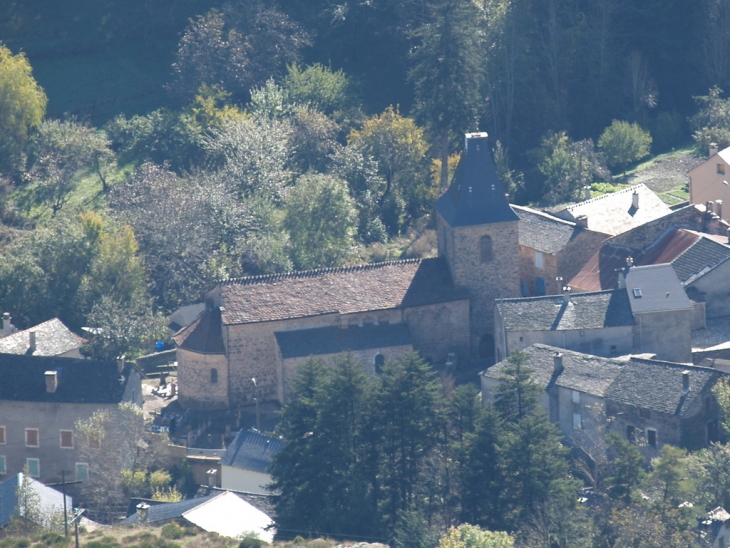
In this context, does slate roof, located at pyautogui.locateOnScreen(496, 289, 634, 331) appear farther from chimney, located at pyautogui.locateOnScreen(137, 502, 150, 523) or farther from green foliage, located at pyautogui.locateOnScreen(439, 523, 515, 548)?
chimney, located at pyautogui.locateOnScreen(137, 502, 150, 523)

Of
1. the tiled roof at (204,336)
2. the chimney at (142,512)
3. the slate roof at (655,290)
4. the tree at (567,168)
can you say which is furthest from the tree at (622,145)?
the chimney at (142,512)

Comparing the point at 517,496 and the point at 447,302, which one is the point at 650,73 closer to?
the point at 447,302

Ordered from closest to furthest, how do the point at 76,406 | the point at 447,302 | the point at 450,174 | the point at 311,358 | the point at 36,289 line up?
1. the point at 311,358
2. the point at 76,406
3. the point at 447,302
4. the point at 36,289
5. the point at 450,174

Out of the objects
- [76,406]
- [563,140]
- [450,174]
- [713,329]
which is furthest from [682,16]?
[76,406]

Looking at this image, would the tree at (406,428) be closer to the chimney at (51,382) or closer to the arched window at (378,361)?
the arched window at (378,361)

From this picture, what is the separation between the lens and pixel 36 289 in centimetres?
6688

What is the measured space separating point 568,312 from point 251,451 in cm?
1378

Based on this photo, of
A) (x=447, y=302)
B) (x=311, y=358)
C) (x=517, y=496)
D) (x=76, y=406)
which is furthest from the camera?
(x=447, y=302)

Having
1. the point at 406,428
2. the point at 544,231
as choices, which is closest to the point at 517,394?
the point at 406,428

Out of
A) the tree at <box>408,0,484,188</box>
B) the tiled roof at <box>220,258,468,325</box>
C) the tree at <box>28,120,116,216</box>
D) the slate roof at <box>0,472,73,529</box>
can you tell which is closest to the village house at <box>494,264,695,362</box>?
the tiled roof at <box>220,258,468,325</box>

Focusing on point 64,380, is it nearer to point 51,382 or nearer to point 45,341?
point 51,382

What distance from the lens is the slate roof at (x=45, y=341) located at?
6219cm

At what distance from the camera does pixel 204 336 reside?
194ft

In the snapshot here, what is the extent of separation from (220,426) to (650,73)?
39.8 metres
